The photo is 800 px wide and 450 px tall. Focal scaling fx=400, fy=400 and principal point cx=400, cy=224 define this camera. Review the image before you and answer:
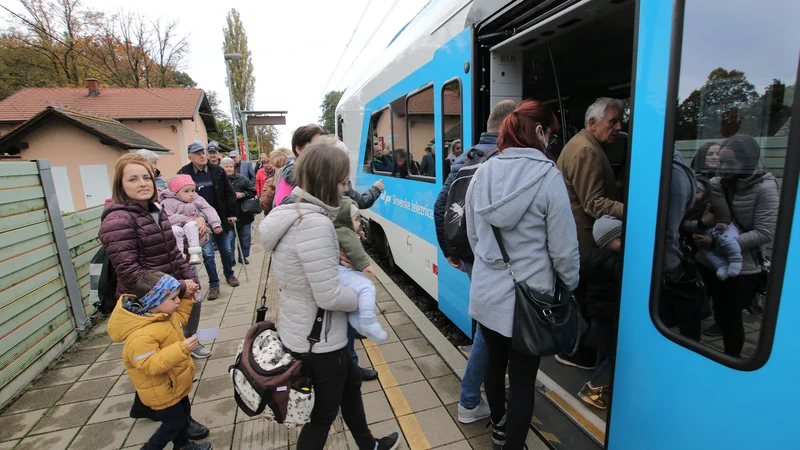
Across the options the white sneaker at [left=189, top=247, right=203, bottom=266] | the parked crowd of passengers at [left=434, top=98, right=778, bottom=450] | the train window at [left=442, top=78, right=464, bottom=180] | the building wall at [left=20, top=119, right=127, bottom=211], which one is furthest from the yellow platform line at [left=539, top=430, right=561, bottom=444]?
the building wall at [left=20, top=119, right=127, bottom=211]

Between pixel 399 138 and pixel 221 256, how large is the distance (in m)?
2.89

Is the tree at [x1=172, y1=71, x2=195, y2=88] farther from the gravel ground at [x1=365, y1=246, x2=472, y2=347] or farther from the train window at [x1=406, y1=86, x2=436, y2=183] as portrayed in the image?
the train window at [x1=406, y1=86, x2=436, y2=183]

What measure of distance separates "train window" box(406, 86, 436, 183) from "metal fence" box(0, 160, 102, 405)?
11.4ft

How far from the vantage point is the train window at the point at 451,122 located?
9.96 feet

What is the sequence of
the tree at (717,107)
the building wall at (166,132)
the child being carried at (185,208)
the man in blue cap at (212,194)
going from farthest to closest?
the building wall at (166,132) → the man in blue cap at (212,194) → the child being carried at (185,208) → the tree at (717,107)

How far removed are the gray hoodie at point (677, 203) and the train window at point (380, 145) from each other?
3.70 metres

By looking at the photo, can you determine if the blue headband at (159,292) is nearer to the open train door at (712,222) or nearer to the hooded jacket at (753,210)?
the open train door at (712,222)

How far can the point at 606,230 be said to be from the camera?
2.04 meters

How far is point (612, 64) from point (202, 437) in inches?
179

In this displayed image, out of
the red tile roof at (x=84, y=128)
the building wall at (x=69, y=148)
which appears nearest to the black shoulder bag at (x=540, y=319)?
the red tile roof at (x=84, y=128)

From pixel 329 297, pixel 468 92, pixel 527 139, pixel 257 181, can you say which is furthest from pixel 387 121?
pixel 257 181

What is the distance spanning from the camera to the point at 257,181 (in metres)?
8.45

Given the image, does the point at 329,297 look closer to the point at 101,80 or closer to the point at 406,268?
the point at 406,268

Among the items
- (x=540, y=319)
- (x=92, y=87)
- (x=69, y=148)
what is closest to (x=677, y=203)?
(x=540, y=319)
